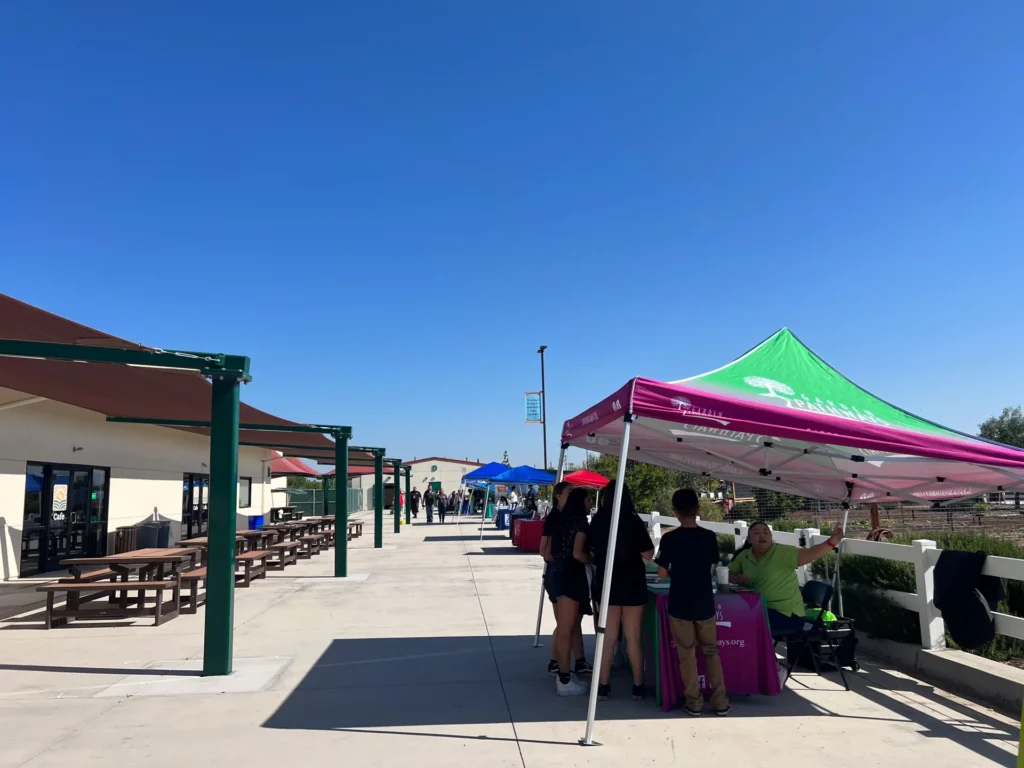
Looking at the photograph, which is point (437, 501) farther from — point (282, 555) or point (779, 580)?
point (779, 580)

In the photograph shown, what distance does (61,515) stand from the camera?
46.7 feet

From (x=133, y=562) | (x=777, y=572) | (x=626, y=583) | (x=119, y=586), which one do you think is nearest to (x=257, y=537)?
(x=133, y=562)

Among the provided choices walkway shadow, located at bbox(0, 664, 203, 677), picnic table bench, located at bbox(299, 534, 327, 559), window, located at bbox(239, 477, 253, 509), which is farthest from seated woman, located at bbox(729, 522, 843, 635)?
window, located at bbox(239, 477, 253, 509)

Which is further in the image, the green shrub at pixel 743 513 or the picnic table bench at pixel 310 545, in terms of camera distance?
the green shrub at pixel 743 513

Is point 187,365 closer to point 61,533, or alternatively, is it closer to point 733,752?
point 733,752

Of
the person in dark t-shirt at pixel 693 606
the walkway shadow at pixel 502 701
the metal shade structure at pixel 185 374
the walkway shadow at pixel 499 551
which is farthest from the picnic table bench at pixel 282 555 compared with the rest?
the person in dark t-shirt at pixel 693 606

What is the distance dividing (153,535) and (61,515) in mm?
3170

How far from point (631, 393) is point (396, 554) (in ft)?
47.5

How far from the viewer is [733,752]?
14.8 feet

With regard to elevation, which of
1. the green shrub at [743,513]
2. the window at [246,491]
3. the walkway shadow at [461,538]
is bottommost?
the walkway shadow at [461,538]

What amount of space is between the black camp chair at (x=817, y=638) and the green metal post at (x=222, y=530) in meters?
4.62

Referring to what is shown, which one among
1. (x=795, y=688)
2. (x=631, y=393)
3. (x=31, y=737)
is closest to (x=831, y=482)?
(x=795, y=688)

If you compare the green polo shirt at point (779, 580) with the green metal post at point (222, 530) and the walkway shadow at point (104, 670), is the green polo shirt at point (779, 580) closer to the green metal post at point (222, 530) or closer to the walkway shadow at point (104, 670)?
the green metal post at point (222, 530)

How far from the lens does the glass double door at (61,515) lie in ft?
43.6
